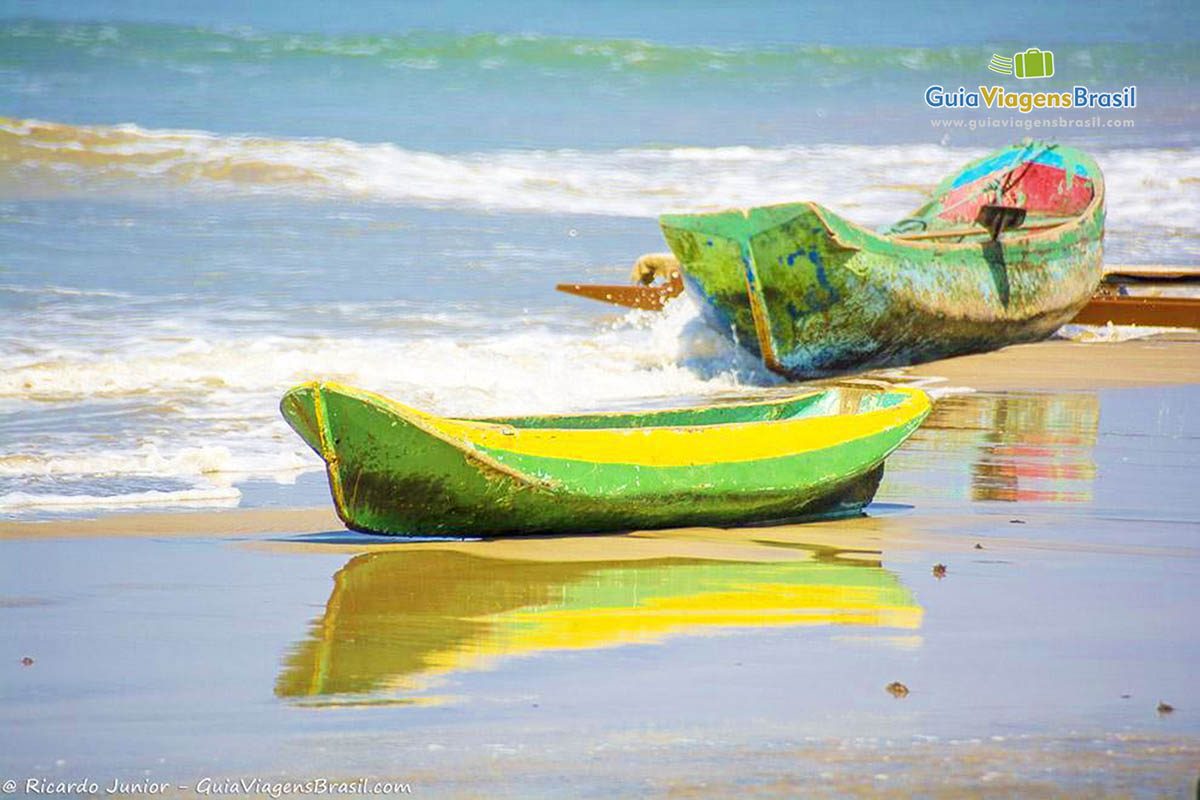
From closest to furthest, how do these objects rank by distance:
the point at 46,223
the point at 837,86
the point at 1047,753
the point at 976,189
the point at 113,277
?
the point at 1047,753
the point at 976,189
the point at 113,277
the point at 46,223
the point at 837,86

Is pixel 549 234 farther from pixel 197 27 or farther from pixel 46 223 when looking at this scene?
pixel 197 27

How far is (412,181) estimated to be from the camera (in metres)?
25.8

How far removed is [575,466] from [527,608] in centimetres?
96

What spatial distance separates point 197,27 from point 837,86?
14.8 meters

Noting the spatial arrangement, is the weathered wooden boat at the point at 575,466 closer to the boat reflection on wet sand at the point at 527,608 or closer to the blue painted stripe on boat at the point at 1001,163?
the boat reflection on wet sand at the point at 527,608

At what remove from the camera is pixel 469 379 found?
439 inches

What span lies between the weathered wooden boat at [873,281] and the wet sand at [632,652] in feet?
13.5

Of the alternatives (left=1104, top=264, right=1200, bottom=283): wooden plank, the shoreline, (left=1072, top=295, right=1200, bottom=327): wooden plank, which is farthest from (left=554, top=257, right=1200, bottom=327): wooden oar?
(left=1104, top=264, right=1200, bottom=283): wooden plank

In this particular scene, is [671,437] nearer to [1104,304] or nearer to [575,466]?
[575,466]

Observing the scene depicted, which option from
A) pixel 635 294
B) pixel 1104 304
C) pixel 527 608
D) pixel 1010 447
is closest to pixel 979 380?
pixel 1010 447

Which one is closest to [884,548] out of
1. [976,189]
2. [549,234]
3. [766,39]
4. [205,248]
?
[976,189]

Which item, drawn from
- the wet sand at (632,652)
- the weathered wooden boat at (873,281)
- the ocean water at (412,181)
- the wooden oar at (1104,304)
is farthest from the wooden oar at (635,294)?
the wet sand at (632,652)

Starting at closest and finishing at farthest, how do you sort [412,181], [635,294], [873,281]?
1. [873,281]
2. [635,294]
3. [412,181]

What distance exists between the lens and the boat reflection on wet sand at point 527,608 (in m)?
4.41
